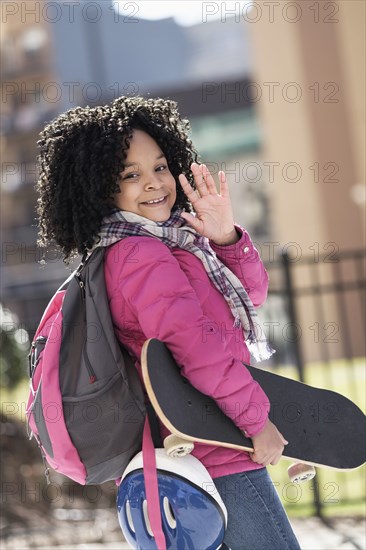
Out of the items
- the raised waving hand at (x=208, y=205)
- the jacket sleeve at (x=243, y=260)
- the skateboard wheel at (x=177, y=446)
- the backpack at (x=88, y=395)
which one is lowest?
the skateboard wheel at (x=177, y=446)

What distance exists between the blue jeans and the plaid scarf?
42 cm

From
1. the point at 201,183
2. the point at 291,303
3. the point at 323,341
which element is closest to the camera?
the point at 201,183

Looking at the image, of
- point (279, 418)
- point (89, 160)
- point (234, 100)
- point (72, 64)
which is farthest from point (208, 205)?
point (72, 64)

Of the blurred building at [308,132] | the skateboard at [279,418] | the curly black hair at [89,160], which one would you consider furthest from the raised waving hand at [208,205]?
the blurred building at [308,132]

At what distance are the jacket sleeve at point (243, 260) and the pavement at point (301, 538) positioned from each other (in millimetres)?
2238

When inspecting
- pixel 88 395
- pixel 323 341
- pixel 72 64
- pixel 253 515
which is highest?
pixel 72 64

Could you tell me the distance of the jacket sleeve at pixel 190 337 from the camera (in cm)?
222

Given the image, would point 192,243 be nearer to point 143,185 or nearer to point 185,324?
point 143,185

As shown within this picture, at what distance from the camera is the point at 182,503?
221 centimetres

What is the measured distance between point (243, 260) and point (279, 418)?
1.48 ft

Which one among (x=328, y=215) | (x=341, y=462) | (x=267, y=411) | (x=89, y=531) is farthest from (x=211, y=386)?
(x=328, y=215)

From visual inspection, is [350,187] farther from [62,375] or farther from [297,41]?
[62,375]

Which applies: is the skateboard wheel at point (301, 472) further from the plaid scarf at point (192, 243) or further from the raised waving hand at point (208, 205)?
the raised waving hand at point (208, 205)

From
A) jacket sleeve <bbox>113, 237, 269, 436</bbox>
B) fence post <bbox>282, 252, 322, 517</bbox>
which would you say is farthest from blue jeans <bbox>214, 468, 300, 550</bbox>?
fence post <bbox>282, 252, 322, 517</bbox>
